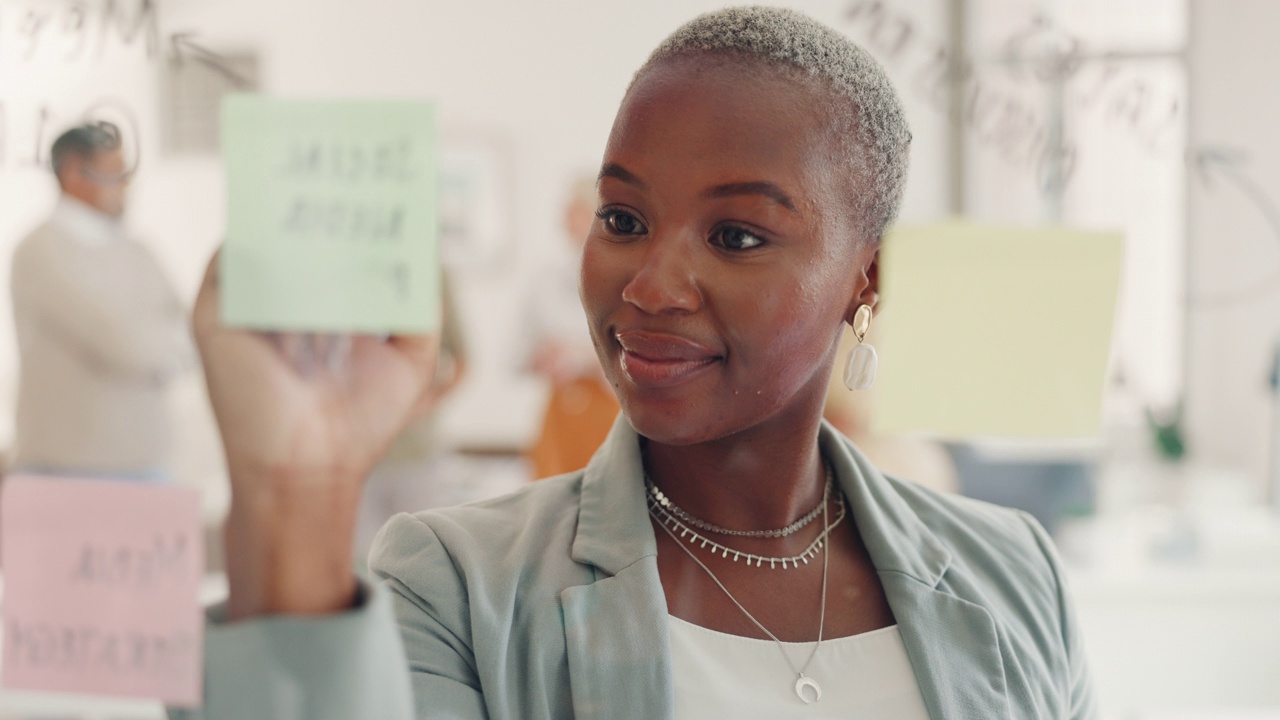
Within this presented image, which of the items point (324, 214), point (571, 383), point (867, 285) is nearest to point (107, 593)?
point (324, 214)

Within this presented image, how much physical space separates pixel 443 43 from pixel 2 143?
0.72m

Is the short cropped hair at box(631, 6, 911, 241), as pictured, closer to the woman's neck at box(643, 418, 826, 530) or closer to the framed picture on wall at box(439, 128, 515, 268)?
the woman's neck at box(643, 418, 826, 530)

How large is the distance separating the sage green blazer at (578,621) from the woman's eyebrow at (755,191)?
25 centimetres

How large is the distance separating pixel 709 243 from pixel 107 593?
1.43ft

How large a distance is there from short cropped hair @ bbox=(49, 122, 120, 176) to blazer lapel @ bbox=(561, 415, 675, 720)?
43cm

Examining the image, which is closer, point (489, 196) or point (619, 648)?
point (619, 648)

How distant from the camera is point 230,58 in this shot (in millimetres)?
815

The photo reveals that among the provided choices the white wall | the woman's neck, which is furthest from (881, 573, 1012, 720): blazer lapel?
the white wall

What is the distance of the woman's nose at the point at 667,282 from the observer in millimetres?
771

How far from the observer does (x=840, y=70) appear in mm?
843

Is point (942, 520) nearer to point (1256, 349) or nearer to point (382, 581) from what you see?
point (382, 581)

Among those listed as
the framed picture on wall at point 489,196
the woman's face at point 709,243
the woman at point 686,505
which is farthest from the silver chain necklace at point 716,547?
the framed picture on wall at point 489,196

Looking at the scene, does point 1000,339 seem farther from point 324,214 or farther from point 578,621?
point 324,214

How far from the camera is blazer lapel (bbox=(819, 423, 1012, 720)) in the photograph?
2.89 feet
